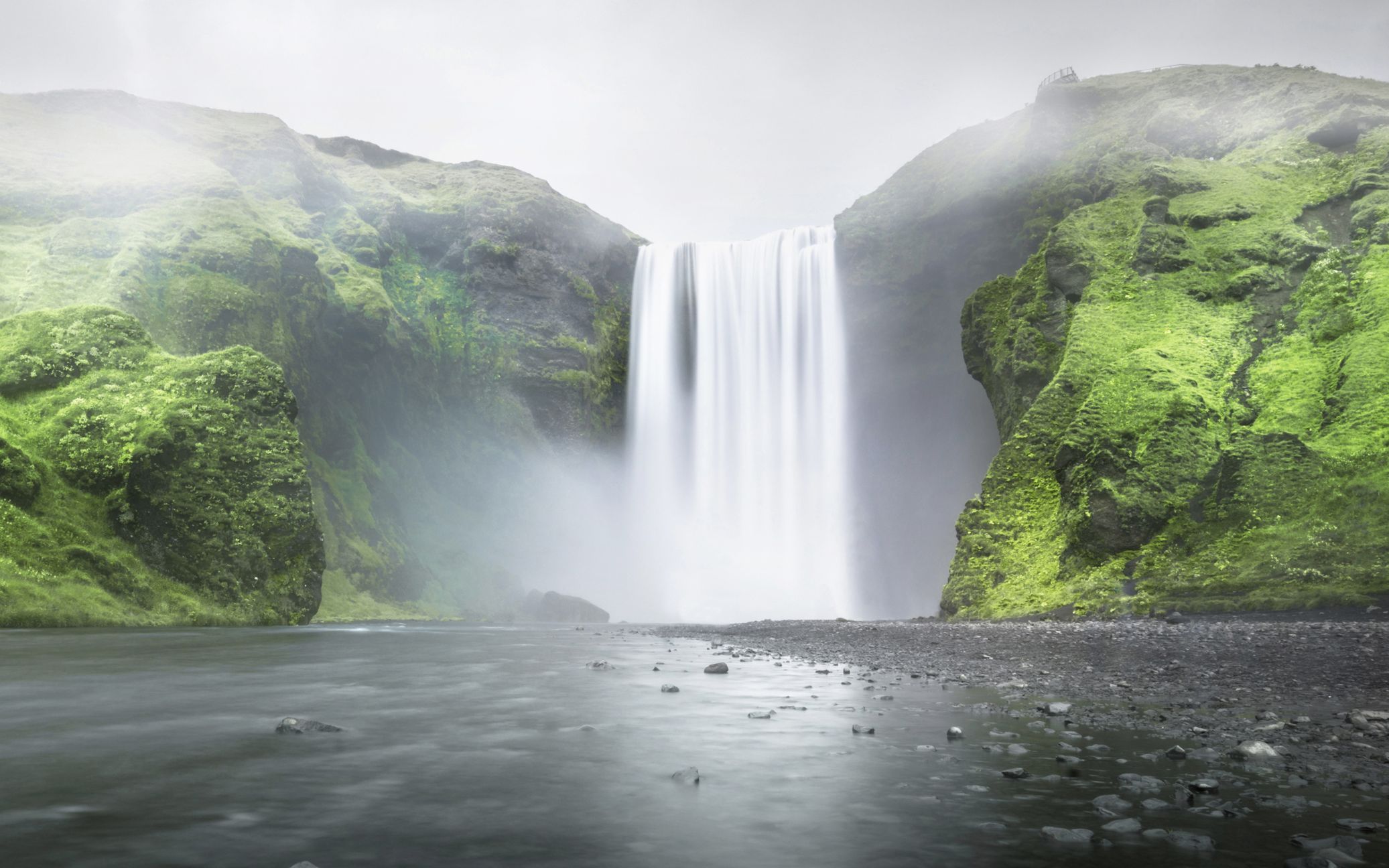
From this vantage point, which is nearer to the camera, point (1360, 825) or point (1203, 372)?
point (1360, 825)

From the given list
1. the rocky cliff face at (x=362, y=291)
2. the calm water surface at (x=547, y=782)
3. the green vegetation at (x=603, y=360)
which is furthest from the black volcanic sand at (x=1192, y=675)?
the green vegetation at (x=603, y=360)

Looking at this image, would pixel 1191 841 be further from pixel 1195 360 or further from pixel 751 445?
pixel 751 445

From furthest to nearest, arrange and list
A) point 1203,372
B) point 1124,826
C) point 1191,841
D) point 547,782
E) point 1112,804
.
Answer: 1. point 1203,372
2. point 547,782
3. point 1112,804
4. point 1124,826
5. point 1191,841

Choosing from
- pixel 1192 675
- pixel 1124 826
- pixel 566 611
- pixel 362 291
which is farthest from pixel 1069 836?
pixel 362 291

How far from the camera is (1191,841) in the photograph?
4.23 metres

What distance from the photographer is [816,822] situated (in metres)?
4.98

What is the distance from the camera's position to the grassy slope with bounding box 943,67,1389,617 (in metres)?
24.7

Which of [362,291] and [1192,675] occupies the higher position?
[362,291]

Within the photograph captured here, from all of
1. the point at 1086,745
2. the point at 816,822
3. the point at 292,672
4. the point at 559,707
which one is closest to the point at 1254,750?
the point at 1086,745

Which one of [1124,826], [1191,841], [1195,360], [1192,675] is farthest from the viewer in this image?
[1195,360]

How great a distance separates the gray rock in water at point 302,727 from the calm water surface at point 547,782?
Result: 23 centimetres

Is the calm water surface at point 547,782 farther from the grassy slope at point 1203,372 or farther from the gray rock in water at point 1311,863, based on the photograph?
the grassy slope at point 1203,372

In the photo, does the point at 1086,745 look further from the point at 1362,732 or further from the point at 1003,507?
the point at 1003,507

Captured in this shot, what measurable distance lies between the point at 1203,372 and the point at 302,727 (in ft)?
110
